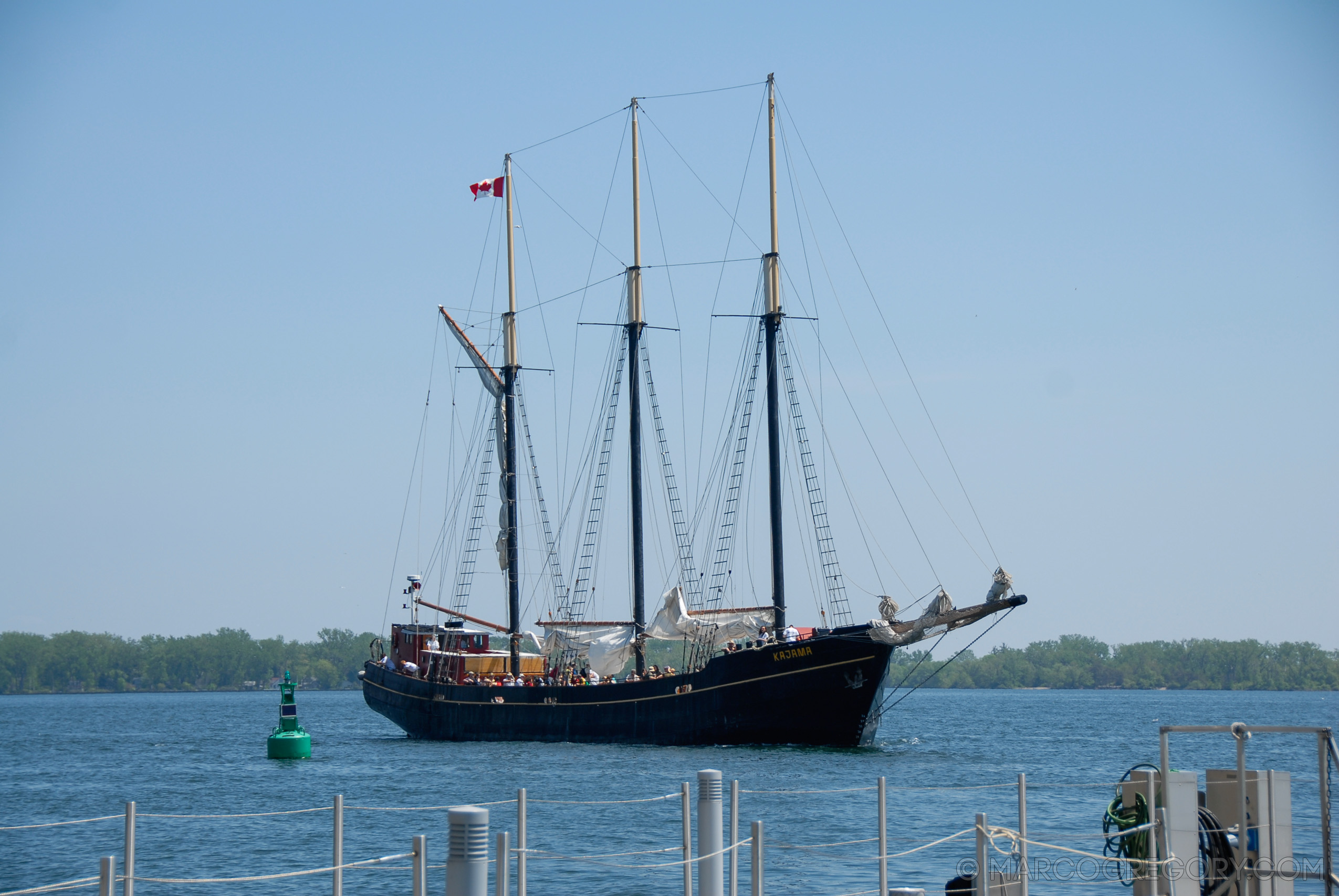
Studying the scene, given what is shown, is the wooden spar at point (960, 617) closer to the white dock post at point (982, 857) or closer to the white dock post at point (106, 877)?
the white dock post at point (982, 857)

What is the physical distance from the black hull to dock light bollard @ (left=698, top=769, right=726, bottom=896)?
3072cm

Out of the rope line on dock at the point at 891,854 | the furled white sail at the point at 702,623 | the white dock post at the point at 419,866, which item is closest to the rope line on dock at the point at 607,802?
the rope line on dock at the point at 891,854

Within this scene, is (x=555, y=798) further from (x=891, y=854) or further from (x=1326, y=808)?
(x=1326, y=808)

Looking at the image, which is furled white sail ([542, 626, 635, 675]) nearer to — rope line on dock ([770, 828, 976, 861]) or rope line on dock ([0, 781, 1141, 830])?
rope line on dock ([0, 781, 1141, 830])

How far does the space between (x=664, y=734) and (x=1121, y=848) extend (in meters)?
35.3

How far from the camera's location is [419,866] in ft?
32.9

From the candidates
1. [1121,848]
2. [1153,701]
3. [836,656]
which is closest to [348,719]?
[836,656]

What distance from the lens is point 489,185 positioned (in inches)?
2418

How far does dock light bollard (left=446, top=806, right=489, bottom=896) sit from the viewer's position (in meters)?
7.88

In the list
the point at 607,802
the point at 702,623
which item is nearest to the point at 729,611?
the point at 702,623

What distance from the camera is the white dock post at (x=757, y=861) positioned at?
11.1 meters

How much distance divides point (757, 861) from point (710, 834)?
1.86ft

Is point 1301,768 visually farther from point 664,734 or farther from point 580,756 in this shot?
point 580,756

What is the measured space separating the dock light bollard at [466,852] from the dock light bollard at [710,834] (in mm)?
3806
